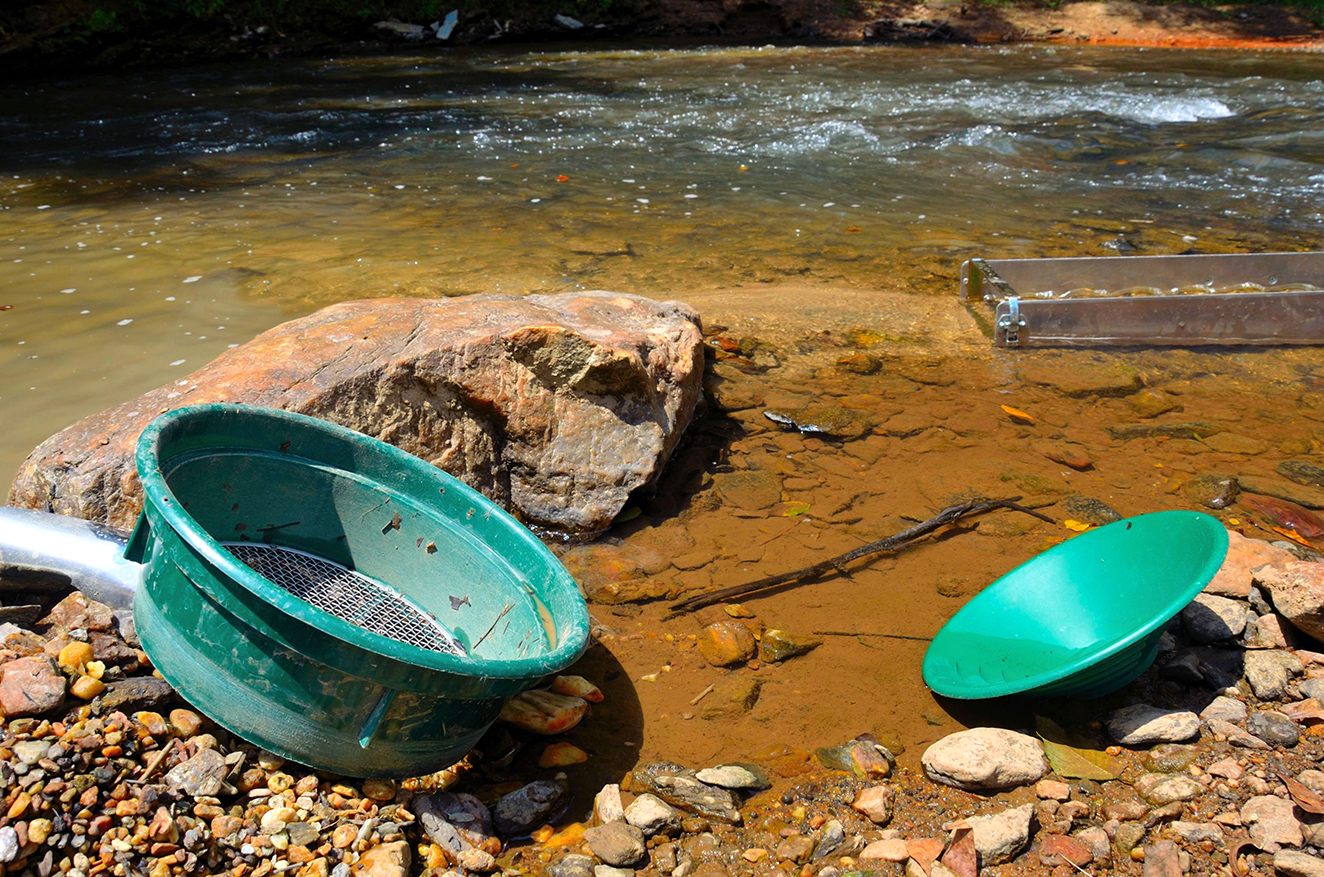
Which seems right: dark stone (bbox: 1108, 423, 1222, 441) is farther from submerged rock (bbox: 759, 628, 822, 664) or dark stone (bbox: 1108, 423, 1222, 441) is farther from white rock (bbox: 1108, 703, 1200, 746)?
submerged rock (bbox: 759, 628, 822, 664)

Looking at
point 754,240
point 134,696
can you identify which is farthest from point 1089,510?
point 754,240

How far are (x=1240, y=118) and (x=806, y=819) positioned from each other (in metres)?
11.3

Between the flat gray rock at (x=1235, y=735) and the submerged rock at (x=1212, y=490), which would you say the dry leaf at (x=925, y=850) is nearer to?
the flat gray rock at (x=1235, y=735)

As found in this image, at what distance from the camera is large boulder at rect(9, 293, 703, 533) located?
2.96 m

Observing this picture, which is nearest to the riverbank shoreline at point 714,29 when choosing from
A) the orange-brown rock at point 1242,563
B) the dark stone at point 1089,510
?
the dark stone at point 1089,510

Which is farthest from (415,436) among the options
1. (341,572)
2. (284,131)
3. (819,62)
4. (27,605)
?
(819,62)

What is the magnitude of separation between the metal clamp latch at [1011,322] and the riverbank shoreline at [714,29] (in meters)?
14.4

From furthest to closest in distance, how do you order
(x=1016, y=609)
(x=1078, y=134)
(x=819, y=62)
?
(x=819, y=62) < (x=1078, y=134) < (x=1016, y=609)

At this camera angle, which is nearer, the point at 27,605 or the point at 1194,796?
the point at 1194,796

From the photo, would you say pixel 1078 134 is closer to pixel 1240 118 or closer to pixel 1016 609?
pixel 1240 118

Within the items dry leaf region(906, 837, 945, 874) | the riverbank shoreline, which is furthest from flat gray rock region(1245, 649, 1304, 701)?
the riverbank shoreline

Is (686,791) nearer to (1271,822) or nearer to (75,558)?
(1271,822)

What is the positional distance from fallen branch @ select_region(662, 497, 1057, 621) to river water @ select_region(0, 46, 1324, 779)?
0.24ft

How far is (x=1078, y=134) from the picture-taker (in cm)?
961
